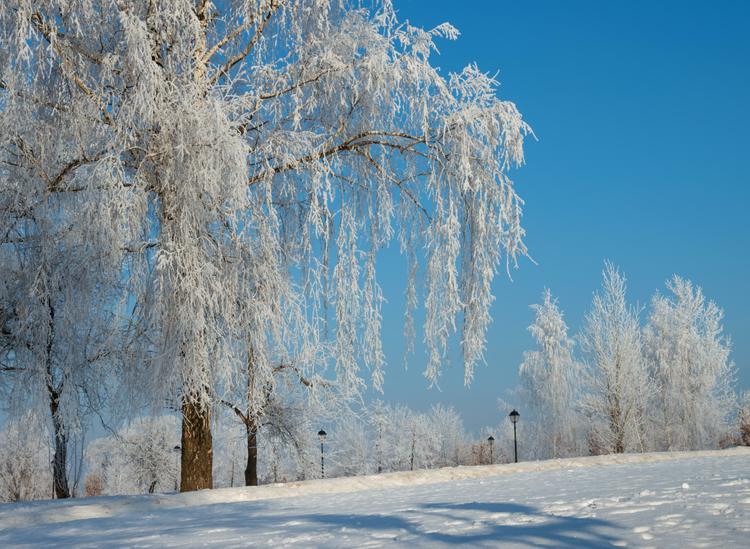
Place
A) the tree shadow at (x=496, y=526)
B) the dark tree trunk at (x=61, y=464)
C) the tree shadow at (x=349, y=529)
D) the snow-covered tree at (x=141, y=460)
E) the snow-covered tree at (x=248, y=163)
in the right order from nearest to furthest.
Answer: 1. the tree shadow at (x=496, y=526)
2. the tree shadow at (x=349, y=529)
3. the snow-covered tree at (x=248, y=163)
4. the dark tree trunk at (x=61, y=464)
5. the snow-covered tree at (x=141, y=460)

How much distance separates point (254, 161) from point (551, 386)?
20.8 meters

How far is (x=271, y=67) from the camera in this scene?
992cm

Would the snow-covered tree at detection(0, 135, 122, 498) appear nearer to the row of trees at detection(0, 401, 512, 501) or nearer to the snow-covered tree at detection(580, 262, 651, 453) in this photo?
the snow-covered tree at detection(580, 262, 651, 453)

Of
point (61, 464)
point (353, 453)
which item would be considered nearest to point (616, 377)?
A: point (61, 464)

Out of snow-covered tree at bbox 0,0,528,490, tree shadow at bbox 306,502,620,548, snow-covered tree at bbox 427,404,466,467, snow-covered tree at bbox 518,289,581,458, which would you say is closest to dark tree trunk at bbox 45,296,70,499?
snow-covered tree at bbox 0,0,528,490

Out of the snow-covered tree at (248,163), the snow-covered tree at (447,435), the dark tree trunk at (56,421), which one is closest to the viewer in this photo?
the snow-covered tree at (248,163)

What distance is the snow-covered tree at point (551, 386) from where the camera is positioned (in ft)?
90.8

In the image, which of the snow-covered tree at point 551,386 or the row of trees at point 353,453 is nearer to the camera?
the snow-covered tree at point 551,386

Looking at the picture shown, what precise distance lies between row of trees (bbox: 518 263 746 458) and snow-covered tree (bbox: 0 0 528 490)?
15105mm

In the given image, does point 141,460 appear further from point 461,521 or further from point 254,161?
point 461,521

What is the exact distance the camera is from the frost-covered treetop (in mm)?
8352

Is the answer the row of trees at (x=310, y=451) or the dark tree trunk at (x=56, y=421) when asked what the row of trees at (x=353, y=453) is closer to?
the row of trees at (x=310, y=451)

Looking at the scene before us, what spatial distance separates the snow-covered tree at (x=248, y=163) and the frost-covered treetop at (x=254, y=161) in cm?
3

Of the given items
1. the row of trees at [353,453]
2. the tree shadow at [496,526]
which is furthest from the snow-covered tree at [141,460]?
the tree shadow at [496,526]
